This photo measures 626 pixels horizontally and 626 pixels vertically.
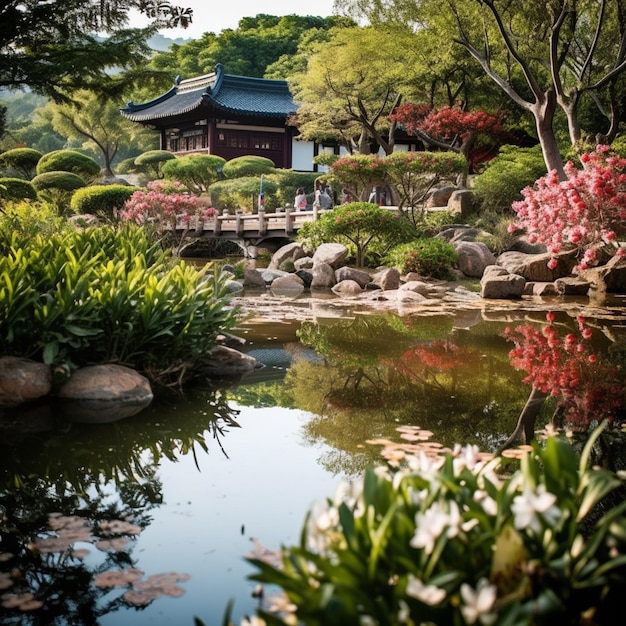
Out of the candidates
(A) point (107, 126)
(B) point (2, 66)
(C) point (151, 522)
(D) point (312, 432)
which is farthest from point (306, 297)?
(A) point (107, 126)

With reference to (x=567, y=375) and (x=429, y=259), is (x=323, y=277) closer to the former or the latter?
(x=429, y=259)

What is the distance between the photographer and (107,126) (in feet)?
159

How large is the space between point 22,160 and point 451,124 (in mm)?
22935

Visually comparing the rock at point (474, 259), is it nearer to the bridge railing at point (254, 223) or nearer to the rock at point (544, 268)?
the rock at point (544, 268)

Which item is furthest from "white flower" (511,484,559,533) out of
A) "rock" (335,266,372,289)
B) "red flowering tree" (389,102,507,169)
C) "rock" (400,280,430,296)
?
"red flowering tree" (389,102,507,169)

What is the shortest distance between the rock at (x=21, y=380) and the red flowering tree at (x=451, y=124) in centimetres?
2226

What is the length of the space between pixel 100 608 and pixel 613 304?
13018 mm

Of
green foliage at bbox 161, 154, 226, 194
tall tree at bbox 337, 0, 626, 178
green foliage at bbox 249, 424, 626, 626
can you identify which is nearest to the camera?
green foliage at bbox 249, 424, 626, 626

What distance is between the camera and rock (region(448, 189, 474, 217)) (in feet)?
75.0

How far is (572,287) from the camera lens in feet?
52.9

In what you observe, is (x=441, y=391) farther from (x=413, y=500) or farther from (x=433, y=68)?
(x=433, y=68)

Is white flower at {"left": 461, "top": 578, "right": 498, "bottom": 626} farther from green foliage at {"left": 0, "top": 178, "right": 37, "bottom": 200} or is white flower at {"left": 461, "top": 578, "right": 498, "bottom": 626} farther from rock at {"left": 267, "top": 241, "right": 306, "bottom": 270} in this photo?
green foliage at {"left": 0, "top": 178, "right": 37, "bottom": 200}

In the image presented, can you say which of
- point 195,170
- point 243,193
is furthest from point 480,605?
point 195,170

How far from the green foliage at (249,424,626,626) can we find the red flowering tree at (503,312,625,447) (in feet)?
10.7
